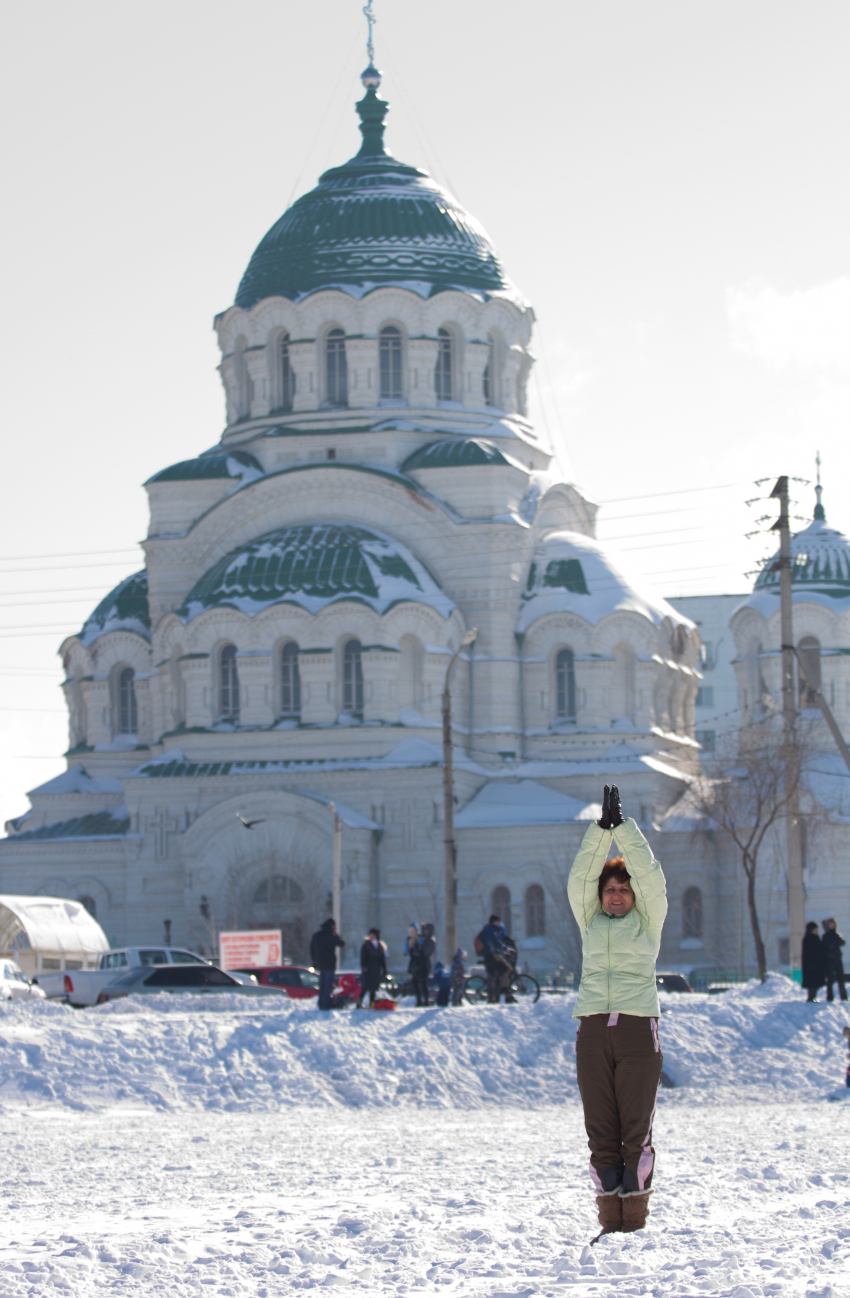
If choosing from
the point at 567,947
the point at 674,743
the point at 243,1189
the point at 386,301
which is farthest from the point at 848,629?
the point at 243,1189

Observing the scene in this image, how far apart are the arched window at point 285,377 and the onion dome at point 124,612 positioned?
6.31m

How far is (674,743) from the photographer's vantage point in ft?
159

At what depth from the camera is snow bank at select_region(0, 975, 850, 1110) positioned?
17.2 metres

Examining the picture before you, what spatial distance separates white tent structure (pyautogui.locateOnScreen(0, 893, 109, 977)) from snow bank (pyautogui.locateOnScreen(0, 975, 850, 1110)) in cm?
1403

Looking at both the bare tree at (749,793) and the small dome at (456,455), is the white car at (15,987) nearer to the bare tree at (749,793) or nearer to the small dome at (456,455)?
the bare tree at (749,793)

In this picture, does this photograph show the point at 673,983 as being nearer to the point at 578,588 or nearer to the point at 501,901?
the point at 501,901

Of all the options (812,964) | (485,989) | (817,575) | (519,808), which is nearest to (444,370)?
(817,575)

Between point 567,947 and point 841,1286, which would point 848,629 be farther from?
point 841,1286

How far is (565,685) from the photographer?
47.5m

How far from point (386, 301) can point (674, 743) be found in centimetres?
1389

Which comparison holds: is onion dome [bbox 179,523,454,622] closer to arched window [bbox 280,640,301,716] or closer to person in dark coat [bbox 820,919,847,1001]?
arched window [bbox 280,640,301,716]

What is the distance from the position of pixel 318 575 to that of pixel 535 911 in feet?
31.5

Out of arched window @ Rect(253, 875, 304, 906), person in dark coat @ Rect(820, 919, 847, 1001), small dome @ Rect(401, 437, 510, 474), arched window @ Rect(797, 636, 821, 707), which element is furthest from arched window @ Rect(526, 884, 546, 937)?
person in dark coat @ Rect(820, 919, 847, 1001)

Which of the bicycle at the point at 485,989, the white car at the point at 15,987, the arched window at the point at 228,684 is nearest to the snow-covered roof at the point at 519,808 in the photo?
the arched window at the point at 228,684
